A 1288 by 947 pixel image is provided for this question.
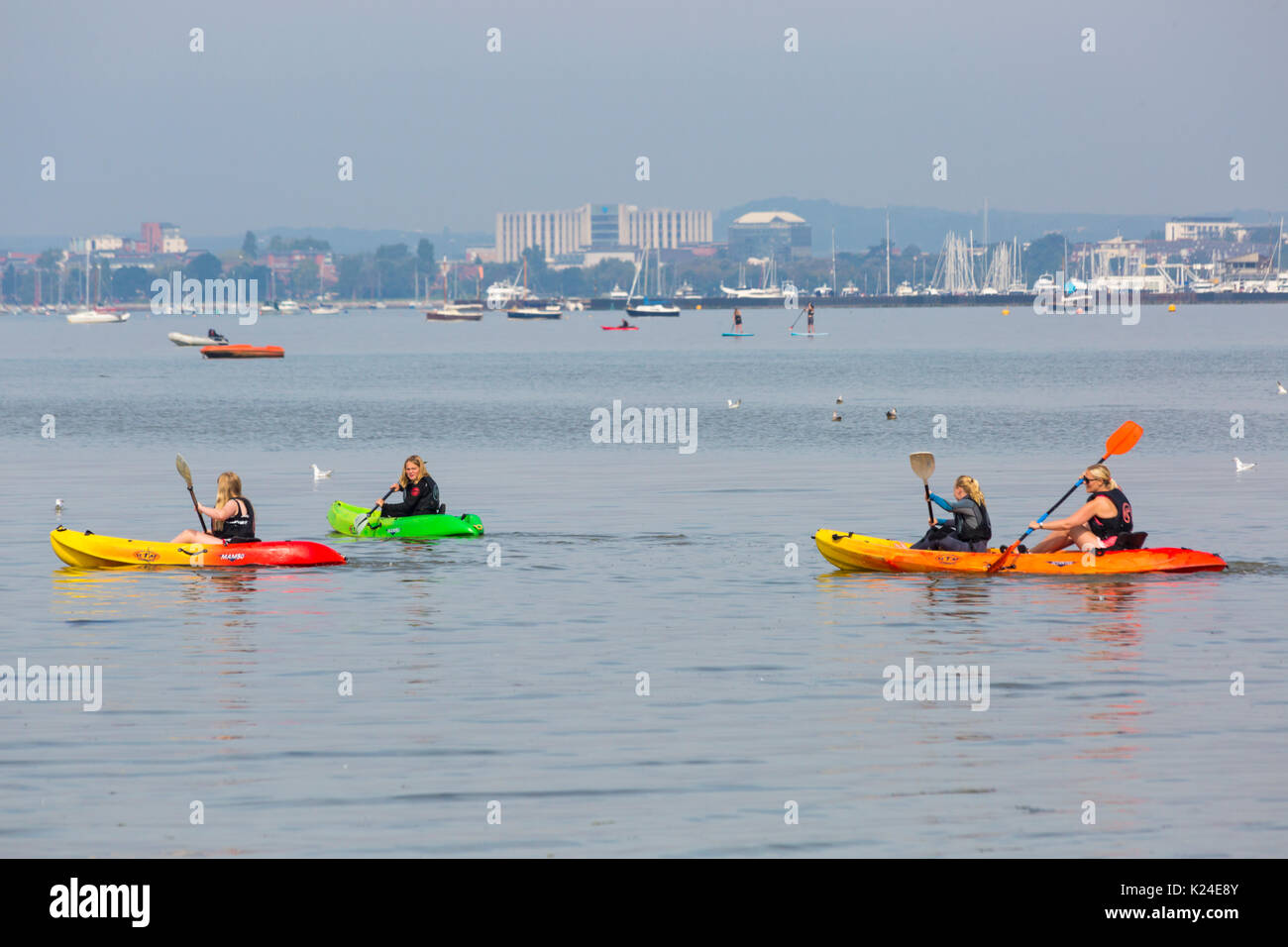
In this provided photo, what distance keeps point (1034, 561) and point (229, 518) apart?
10.7 metres

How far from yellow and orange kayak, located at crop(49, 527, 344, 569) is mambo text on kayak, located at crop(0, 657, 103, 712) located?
585 centimetres

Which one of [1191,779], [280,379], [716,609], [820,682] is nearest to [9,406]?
[280,379]

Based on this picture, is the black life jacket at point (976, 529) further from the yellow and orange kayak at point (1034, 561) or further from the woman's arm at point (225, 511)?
the woman's arm at point (225, 511)

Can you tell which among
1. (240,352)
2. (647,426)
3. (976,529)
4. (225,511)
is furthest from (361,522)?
(240,352)

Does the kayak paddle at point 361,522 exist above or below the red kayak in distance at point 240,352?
below

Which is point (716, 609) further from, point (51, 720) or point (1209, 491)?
point (1209, 491)

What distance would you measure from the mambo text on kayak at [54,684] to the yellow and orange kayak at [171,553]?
19.2 ft

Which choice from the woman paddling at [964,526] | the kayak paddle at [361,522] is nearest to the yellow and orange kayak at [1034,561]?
the woman paddling at [964,526]

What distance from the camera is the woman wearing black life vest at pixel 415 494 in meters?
26.9

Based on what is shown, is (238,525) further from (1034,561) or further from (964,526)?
(1034,561)

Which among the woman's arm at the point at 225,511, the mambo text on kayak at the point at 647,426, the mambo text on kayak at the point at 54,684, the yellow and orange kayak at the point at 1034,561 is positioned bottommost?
the mambo text on kayak at the point at 54,684

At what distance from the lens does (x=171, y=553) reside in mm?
24234
